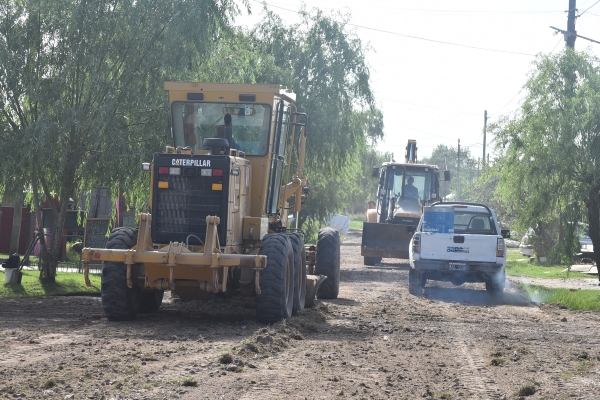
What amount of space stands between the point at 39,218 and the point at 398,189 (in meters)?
13.6

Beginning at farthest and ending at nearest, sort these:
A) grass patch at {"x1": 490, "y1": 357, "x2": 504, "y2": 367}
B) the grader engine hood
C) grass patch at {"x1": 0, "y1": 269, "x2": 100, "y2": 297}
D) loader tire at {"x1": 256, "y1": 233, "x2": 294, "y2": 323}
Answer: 1. grass patch at {"x1": 0, "y1": 269, "x2": 100, "y2": 297}
2. the grader engine hood
3. loader tire at {"x1": 256, "y1": 233, "x2": 294, "y2": 323}
4. grass patch at {"x1": 490, "y1": 357, "x2": 504, "y2": 367}

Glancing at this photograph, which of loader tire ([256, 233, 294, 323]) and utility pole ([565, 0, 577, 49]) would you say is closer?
loader tire ([256, 233, 294, 323])

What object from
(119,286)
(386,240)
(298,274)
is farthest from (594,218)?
(119,286)

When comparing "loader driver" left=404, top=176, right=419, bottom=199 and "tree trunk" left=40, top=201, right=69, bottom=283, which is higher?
"loader driver" left=404, top=176, right=419, bottom=199

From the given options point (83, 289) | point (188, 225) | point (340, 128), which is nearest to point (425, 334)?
point (188, 225)

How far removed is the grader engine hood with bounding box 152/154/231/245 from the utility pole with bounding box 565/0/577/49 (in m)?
15.5

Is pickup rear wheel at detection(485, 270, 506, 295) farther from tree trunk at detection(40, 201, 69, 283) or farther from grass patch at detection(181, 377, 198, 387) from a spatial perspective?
grass patch at detection(181, 377, 198, 387)

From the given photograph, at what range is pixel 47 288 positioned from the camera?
16516 mm

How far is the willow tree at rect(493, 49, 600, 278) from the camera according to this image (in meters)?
21.4

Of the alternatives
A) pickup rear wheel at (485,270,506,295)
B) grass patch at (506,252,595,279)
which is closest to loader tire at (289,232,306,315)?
pickup rear wheel at (485,270,506,295)

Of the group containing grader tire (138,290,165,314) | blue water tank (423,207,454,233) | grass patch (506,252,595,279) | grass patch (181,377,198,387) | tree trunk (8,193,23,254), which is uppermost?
blue water tank (423,207,454,233)

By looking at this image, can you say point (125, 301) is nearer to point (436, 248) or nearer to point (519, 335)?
point (519, 335)

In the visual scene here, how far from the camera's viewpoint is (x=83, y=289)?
1692cm

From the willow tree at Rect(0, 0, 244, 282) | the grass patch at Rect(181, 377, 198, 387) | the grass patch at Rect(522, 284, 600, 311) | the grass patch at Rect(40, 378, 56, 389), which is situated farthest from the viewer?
the grass patch at Rect(522, 284, 600, 311)
